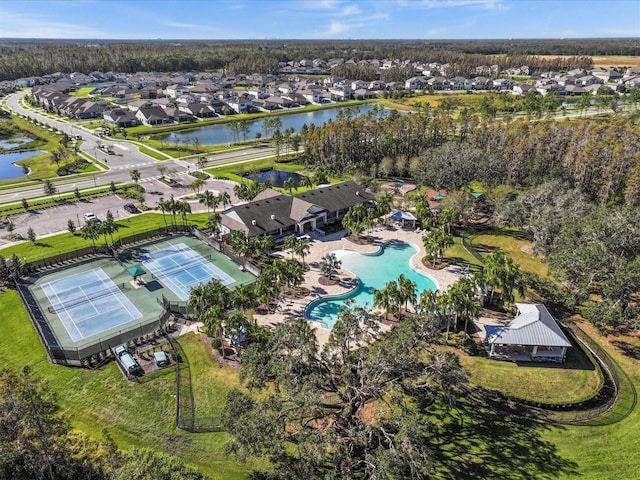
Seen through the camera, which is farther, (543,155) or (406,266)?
(543,155)

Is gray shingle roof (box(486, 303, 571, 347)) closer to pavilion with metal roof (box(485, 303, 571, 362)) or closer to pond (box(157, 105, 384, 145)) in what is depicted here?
pavilion with metal roof (box(485, 303, 571, 362))

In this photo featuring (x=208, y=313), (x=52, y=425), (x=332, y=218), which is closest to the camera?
(x=52, y=425)

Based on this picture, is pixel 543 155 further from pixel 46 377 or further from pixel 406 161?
pixel 46 377

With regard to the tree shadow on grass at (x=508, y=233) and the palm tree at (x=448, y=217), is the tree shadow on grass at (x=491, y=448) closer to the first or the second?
the palm tree at (x=448, y=217)

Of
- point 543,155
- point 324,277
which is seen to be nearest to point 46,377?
point 324,277

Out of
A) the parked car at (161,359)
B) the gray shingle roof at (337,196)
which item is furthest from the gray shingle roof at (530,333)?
the gray shingle roof at (337,196)

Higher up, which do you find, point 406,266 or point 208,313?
point 208,313

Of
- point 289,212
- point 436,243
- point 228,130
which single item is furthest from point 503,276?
point 228,130

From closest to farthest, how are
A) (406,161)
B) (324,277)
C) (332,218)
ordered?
1. (324,277)
2. (332,218)
3. (406,161)
